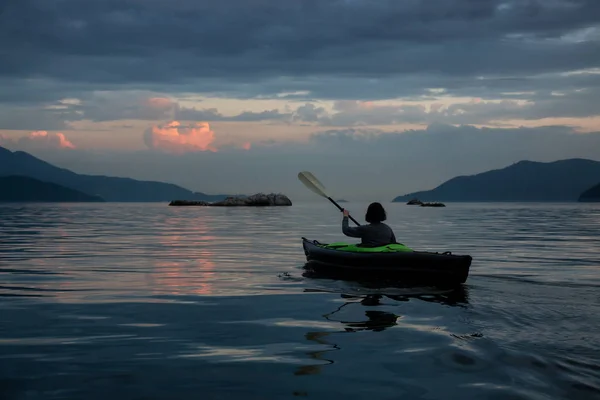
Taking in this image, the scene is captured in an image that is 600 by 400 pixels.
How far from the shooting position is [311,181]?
76.2ft

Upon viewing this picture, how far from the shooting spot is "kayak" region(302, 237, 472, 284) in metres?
13.5

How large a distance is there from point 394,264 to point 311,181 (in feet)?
31.3

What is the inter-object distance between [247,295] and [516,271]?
8.78 metres

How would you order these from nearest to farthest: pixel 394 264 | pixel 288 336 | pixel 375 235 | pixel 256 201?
pixel 288 336 < pixel 394 264 < pixel 375 235 < pixel 256 201

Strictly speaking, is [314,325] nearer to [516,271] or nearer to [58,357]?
[58,357]

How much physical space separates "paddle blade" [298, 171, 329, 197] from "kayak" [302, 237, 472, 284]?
6868mm

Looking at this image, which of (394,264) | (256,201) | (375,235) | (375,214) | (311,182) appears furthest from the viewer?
(256,201)

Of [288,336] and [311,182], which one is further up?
[311,182]

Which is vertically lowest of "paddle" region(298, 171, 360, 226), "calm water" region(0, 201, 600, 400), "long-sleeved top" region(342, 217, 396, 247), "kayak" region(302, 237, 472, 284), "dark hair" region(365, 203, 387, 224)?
"calm water" region(0, 201, 600, 400)

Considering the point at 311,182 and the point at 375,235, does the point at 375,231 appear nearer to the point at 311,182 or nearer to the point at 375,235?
the point at 375,235

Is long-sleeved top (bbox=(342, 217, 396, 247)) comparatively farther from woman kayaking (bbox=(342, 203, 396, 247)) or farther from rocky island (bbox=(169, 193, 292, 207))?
rocky island (bbox=(169, 193, 292, 207))

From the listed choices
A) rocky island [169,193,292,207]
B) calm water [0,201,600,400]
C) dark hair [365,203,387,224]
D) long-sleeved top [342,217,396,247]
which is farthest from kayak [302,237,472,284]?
rocky island [169,193,292,207]

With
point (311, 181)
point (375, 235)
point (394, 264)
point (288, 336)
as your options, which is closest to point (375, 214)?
point (375, 235)

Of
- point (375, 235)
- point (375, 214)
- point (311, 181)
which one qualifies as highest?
point (311, 181)
